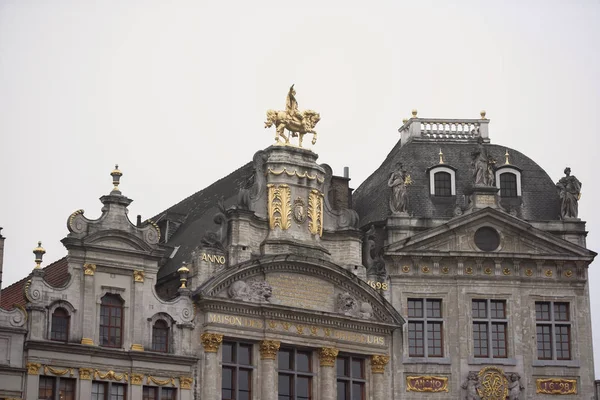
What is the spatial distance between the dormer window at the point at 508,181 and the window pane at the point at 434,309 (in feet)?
18.4

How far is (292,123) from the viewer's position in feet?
181

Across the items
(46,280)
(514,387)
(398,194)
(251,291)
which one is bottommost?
(514,387)

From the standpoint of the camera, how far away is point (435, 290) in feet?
185

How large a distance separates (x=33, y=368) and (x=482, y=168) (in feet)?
63.6

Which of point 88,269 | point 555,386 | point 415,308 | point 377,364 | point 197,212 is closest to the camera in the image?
point 88,269

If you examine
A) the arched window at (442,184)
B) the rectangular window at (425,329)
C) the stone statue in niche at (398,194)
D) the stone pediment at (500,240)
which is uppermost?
the arched window at (442,184)

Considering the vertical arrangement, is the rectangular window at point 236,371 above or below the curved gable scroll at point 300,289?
below

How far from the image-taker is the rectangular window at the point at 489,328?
184ft

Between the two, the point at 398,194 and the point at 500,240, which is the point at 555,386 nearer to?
the point at 500,240

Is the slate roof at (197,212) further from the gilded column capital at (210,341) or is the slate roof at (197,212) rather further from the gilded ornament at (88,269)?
the gilded ornament at (88,269)

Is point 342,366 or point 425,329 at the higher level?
point 425,329

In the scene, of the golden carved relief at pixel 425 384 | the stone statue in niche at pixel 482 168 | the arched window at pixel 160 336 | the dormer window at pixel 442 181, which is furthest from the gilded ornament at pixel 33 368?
the stone statue in niche at pixel 482 168

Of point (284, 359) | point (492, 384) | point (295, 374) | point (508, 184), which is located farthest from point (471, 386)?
point (508, 184)

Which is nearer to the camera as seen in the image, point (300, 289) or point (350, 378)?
point (300, 289)
